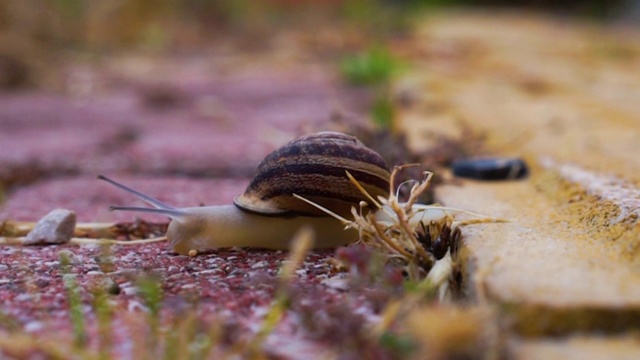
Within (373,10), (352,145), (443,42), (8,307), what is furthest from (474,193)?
(373,10)

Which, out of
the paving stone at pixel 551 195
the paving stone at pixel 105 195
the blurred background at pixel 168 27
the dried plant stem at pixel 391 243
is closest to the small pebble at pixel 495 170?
the paving stone at pixel 551 195

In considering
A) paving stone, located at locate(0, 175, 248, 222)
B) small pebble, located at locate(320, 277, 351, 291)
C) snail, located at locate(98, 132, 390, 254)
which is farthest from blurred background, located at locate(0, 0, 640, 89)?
small pebble, located at locate(320, 277, 351, 291)

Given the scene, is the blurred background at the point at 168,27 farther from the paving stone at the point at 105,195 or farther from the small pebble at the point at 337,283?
the small pebble at the point at 337,283

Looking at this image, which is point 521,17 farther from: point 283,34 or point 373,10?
point 283,34

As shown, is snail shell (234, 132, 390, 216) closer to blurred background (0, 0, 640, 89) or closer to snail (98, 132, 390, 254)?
snail (98, 132, 390, 254)

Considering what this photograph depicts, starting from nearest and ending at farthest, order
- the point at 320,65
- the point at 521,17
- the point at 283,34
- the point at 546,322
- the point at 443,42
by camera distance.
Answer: the point at 546,322
the point at 320,65
the point at 443,42
the point at 283,34
the point at 521,17

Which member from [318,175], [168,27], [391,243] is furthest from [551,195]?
[168,27]

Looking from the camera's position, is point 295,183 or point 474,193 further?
point 474,193
